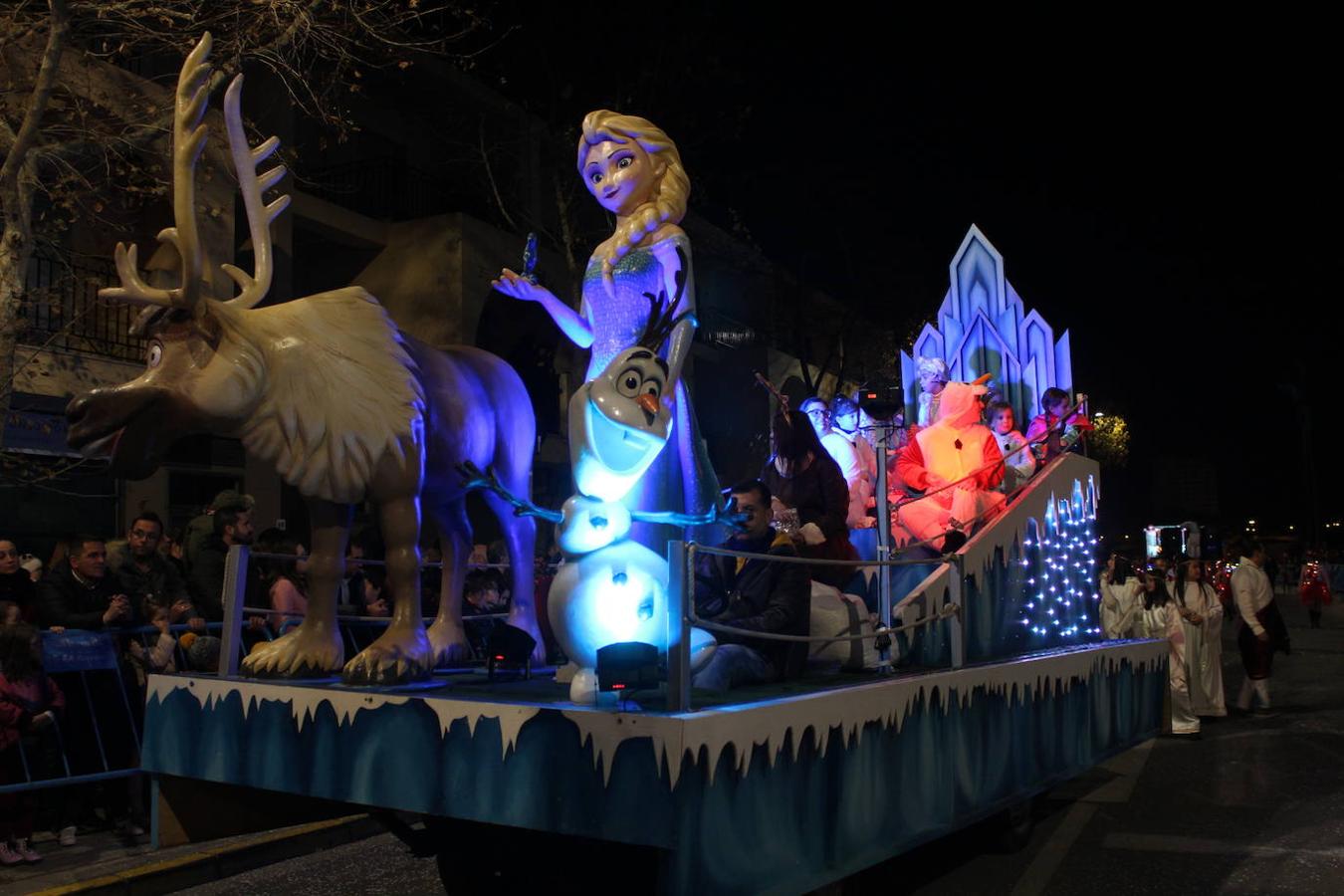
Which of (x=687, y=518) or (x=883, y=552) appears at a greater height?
(x=687, y=518)

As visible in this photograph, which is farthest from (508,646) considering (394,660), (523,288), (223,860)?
(223,860)

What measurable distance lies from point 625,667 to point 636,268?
228cm

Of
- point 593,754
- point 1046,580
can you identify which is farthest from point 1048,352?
point 593,754

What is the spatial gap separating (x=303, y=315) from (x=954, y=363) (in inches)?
241

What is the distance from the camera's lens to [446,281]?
15.7m

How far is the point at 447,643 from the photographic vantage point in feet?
16.4

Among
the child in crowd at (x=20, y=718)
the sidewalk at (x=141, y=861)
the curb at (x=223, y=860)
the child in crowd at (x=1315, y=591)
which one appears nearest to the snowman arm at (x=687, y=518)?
the curb at (x=223, y=860)

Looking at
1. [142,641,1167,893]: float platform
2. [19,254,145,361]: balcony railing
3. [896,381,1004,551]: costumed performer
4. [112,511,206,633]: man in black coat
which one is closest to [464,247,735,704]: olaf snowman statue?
[142,641,1167,893]: float platform

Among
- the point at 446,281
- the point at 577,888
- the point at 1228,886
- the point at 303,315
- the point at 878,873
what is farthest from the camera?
the point at 446,281

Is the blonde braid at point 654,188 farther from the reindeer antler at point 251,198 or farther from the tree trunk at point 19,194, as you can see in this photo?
the tree trunk at point 19,194

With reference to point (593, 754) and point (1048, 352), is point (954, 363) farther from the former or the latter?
point (593, 754)

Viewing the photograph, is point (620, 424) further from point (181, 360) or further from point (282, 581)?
point (282, 581)

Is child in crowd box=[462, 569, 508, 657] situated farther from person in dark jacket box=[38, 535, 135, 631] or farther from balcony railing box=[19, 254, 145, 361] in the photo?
balcony railing box=[19, 254, 145, 361]

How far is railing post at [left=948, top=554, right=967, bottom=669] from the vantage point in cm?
489
